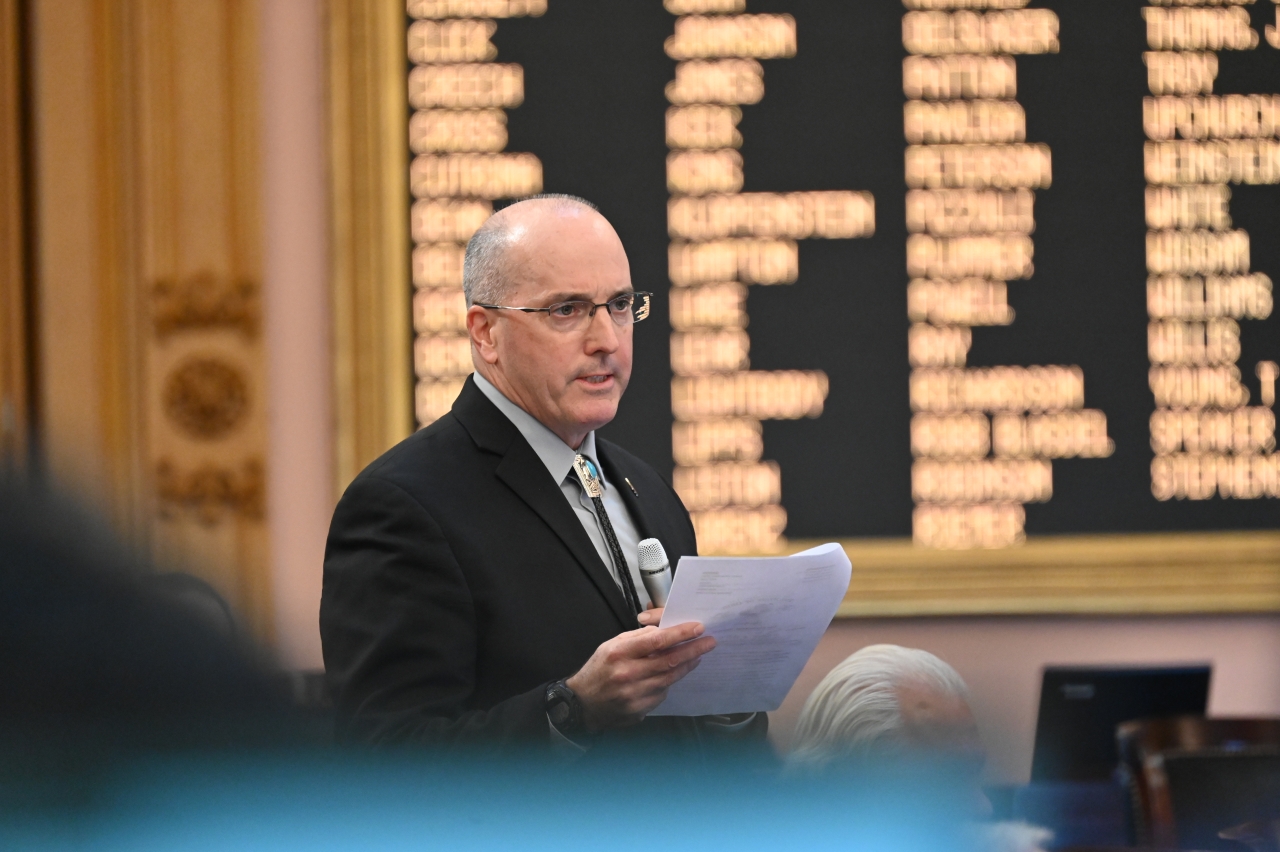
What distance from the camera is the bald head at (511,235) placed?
144 centimetres

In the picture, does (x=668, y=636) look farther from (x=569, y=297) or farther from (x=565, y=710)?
(x=569, y=297)

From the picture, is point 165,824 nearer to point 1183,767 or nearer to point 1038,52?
point 1183,767

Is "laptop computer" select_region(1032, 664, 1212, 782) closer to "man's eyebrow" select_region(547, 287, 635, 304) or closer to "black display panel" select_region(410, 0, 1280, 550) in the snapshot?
"black display panel" select_region(410, 0, 1280, 550)

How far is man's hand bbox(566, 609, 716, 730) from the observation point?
1147 millimetres

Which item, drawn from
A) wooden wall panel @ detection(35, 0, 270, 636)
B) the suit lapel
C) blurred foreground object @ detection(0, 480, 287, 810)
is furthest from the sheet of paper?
wooden wall panel @ detection(35, 0, 270, 636)

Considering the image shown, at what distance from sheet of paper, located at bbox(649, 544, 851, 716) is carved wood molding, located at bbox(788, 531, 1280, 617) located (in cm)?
156

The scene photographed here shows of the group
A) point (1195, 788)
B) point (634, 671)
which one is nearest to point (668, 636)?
point (634, 671)

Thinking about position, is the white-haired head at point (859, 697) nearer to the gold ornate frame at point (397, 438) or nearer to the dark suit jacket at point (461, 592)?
the dark suit jacket at point (461, 592)

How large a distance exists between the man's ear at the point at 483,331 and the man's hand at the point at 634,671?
0.47 meters

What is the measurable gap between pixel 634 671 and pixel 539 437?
40 centimetres

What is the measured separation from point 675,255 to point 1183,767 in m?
1.57

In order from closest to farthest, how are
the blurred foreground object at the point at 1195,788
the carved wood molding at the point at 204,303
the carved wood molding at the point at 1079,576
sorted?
1. the blurred foreground object at the point at 1195,788
2. the carved wood molding at the point at 1079,576
3. the carved wood molding at the point at 204,303

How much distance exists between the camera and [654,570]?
1.38 metres

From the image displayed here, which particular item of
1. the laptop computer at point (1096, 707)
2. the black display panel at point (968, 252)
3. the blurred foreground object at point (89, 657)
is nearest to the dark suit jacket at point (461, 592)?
the blurred foreground object at point (89, 657)
